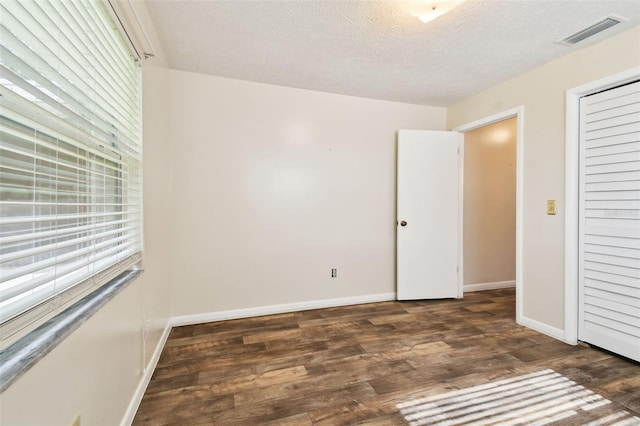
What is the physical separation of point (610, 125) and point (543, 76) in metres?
0.73

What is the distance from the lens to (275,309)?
309 centimetres

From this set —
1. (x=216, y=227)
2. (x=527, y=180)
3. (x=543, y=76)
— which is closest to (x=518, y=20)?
(x=543, y=76)

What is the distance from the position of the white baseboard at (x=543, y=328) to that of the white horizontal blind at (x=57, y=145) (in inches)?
133

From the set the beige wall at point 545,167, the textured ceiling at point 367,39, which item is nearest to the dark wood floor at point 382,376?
the beige wall at point 545,167

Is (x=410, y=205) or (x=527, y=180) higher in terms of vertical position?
(x=527, y=180)

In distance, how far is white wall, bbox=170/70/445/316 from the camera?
2.82 meters

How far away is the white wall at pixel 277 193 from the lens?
2816mm

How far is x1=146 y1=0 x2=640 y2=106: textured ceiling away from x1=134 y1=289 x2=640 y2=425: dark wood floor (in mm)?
2438

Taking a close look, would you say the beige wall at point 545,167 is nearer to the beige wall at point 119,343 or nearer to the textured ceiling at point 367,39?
the textured ceiling at point 367,39

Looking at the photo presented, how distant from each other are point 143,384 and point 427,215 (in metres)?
3.15

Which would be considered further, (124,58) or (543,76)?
(543,76)

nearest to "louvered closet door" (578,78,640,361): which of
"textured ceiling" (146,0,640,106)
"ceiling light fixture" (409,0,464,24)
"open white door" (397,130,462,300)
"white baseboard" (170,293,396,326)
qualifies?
"textured ceiling" (146,0,640,106)

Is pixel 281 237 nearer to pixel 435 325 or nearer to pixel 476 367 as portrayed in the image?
pixel 435 325

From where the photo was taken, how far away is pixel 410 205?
3465 millimetres
